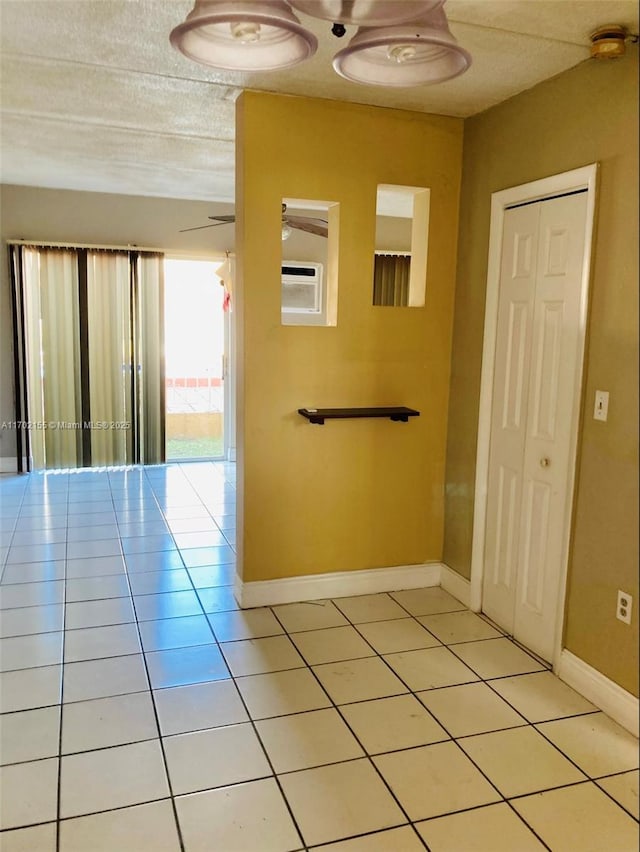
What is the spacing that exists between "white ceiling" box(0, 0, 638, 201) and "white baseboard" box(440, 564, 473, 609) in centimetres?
222

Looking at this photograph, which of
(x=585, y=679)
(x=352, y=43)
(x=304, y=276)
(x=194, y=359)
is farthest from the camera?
(x=194, y=359)

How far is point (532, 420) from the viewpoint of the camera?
8.75 ft

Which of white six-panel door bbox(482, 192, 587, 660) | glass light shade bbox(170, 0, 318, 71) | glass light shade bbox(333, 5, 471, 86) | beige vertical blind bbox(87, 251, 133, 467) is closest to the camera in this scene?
glass light shade bbox(170, 0, 318, 71)

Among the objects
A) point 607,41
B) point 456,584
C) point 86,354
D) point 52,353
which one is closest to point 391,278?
point 86,354

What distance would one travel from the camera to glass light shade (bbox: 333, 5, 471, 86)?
1.52 m

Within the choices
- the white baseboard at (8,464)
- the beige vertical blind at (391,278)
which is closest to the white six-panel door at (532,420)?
the beige vertical blind at (391,278)

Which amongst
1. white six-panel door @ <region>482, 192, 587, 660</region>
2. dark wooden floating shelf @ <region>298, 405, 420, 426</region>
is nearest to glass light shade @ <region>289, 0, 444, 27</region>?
white six-panel door @ <region>482, 192, 587, 660</region>

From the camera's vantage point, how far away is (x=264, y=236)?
9.50 ft

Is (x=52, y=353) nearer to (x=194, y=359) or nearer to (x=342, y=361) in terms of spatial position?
(x=194, y=359)

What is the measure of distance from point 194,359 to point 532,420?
16.6ft

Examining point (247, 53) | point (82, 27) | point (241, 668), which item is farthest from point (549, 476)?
point (82, 27)

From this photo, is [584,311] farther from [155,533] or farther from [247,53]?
[155,533]

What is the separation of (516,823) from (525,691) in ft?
2.30

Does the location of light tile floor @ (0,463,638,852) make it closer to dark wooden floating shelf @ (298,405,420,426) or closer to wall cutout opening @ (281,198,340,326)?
dark wooden floating shelf @ (298,405,420,426)
